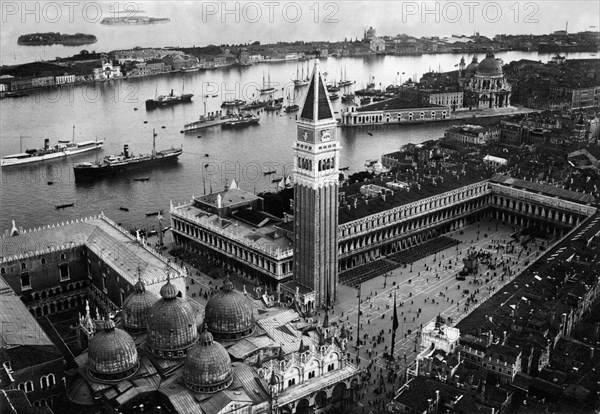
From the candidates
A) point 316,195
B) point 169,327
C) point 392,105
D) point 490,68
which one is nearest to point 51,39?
point 392,105

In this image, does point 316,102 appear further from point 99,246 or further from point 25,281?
point 25,281

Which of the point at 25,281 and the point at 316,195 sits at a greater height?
the point at 316,195

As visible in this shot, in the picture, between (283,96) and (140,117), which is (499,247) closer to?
(140,117)

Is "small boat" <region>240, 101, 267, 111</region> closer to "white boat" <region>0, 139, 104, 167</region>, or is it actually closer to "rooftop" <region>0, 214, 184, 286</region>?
"white boat" <region>0, 139, 104, 167</region>

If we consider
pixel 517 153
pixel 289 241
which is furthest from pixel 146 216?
pixel 517 153

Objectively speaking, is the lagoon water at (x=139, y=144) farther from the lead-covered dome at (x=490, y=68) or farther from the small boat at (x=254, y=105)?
the lead-covered dome at (x=490, y=68)

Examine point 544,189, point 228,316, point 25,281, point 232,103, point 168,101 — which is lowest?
point 25,281
